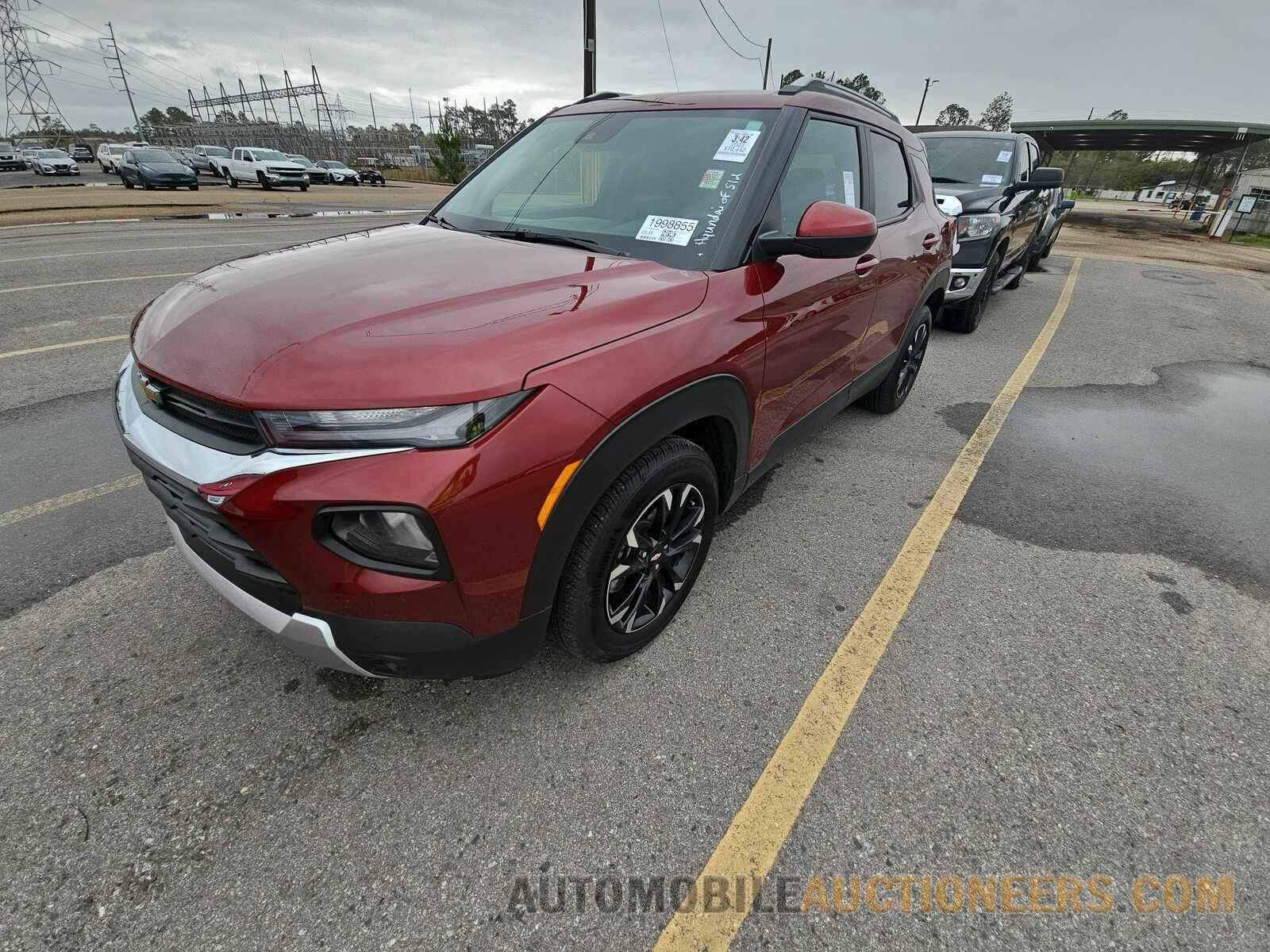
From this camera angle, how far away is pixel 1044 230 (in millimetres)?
10094

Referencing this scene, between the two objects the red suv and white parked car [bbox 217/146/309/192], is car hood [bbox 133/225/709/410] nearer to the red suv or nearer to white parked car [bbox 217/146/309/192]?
the red suv

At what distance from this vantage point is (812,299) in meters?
2.47

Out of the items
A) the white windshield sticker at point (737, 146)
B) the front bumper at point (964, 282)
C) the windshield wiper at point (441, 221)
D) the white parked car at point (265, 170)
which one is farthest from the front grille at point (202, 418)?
the white parked car at point (265, 170)

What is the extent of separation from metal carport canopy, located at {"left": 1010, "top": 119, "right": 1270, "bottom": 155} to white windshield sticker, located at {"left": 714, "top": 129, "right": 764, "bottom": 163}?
30462 mm

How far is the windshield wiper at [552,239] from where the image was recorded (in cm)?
222

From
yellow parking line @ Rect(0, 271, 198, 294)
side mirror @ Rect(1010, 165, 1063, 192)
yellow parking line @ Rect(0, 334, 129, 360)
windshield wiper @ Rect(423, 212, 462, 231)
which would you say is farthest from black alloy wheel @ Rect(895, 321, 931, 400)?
yellow parking line @ Rect(0, 271, 198, 294)

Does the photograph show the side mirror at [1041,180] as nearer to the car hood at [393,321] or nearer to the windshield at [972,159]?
the windshield at [972,159]

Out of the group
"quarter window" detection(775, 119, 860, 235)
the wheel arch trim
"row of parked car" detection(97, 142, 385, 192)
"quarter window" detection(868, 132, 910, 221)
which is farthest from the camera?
"row of parked car" detection(97, 142, 385, 192)

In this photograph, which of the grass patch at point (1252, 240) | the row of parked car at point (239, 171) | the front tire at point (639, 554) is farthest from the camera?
the row of parked car at point (239, 171)

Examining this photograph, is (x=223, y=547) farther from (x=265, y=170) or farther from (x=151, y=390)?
(x=265, y=170)

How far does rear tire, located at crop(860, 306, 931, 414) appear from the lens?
4.16 meters

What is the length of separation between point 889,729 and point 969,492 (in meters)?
1.93

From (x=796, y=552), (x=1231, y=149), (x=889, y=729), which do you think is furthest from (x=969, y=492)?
(x=1231, y=149)

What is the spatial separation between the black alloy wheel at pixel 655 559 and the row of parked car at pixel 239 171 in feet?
87.6
